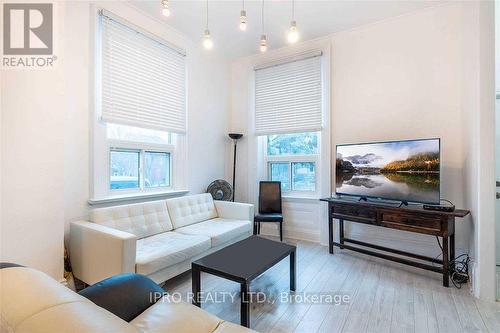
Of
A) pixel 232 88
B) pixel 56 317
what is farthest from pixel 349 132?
pixel 56 317

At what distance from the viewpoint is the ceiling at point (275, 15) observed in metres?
2.86

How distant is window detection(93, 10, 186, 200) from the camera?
105 inches

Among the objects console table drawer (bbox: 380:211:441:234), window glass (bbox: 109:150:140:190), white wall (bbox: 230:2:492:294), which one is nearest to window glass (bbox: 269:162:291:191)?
white wall (bbox: 230:2:492:294)

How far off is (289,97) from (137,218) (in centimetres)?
277

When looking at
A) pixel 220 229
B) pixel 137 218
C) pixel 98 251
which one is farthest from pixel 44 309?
pixel 220 229

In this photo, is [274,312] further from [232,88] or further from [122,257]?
[232,88]

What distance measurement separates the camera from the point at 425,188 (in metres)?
2.55

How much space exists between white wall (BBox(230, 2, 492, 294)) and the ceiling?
8.6 inches

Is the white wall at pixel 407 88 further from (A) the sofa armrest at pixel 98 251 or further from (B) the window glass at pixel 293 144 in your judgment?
(A) the sofa armrest at pixel 98 251

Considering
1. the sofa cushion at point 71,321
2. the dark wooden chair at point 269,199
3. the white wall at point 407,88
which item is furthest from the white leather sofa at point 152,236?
the white wall at point 407,88

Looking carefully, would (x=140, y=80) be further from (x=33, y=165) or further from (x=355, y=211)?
(x=355, y=211)

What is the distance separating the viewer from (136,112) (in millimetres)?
2969

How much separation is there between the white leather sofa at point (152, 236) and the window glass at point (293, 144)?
4.04 feet

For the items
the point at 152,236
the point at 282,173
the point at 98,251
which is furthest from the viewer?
the point at 282,173
